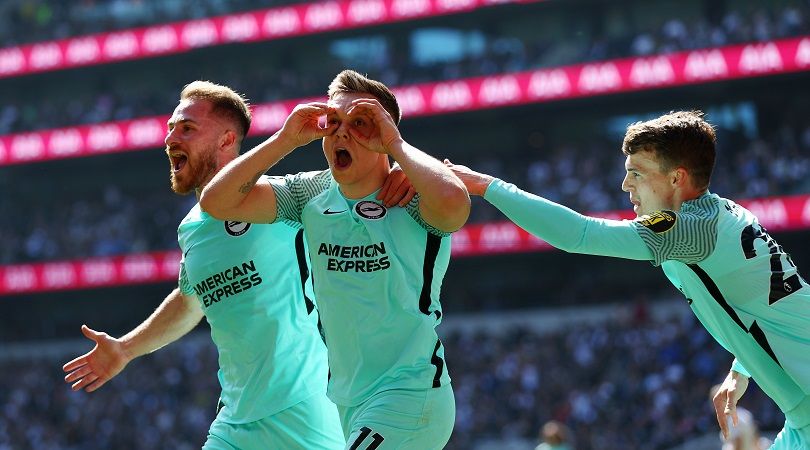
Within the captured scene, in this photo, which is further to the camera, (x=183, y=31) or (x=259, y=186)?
(x=183, y=31)

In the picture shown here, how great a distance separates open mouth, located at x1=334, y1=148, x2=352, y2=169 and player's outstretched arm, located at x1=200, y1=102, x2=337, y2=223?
0.28 ft

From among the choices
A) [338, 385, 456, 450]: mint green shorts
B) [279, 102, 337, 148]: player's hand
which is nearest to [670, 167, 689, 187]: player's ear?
[338, 385, 456, 450]: mint green shorts

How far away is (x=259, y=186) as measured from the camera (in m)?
4.75

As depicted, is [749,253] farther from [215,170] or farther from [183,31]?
[183,31]

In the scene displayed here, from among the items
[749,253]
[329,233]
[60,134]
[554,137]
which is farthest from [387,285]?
[60,134]

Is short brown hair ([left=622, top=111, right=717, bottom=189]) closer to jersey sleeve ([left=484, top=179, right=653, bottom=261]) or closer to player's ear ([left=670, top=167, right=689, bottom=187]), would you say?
player's ear ([left=670, top=167, right=689, bottom=187])

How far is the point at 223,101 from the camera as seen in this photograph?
5488 millimetres

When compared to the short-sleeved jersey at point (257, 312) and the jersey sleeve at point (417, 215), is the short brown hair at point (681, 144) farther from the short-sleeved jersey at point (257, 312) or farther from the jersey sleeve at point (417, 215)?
the short-sleeved jersey at point (257, 312)

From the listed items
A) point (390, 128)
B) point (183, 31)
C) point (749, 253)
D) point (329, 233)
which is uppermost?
point (183, 31)

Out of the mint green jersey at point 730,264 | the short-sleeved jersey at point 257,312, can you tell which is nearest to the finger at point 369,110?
the mint green jersey at point 730,264

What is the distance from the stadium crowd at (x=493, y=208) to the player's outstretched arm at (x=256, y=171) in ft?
71.9

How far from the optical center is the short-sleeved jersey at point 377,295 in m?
4.43

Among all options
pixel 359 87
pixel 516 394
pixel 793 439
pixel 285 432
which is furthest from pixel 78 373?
pixel 516 394

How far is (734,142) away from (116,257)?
16.3m
